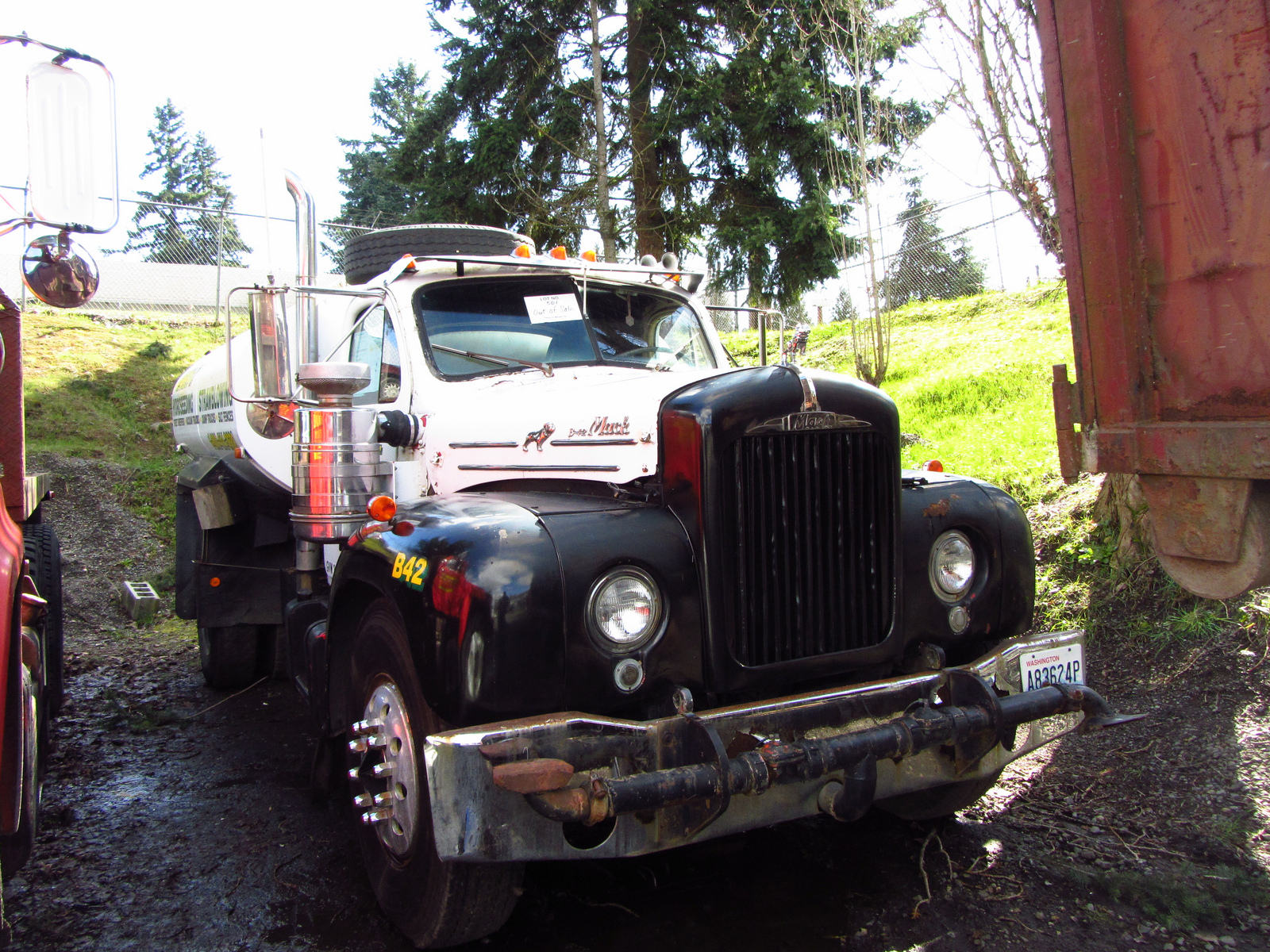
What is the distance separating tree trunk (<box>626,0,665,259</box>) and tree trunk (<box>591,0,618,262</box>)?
0.36 meters

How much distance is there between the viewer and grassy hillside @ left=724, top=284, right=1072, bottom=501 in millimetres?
6684

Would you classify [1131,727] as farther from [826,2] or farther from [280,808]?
[826,2]

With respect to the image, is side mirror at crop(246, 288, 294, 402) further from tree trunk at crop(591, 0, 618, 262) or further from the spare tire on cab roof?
tree trunk at crop(591, 0, 618, 262)

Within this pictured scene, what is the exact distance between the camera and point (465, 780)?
2.24 m

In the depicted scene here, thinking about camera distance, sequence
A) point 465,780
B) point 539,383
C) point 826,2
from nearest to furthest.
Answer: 1. point 465,780
2. point 539,383
3. point 826,2

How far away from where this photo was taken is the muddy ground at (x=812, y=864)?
111 inches

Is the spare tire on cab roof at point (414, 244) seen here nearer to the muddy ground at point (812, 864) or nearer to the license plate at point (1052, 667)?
the muddy ground at point (812, 864)

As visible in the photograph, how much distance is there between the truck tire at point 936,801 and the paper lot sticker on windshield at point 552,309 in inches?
94.8

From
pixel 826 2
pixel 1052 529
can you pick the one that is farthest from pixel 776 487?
pixel 826 2

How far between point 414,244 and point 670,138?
6.94 meters

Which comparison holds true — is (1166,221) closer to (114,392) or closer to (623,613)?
(623,613)

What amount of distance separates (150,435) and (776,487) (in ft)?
38.2

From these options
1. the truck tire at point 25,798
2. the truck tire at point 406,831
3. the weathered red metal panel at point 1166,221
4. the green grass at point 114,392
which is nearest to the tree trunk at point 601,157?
the green grass at point 114,392

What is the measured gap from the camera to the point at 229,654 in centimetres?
551
